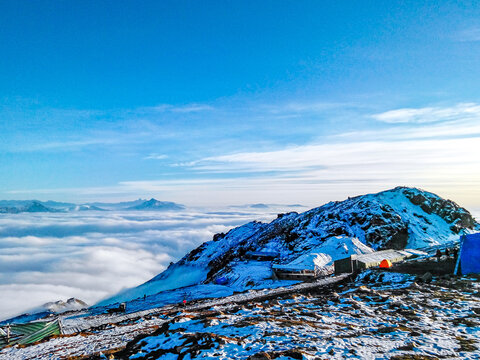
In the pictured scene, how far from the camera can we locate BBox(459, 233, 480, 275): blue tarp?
27.5m

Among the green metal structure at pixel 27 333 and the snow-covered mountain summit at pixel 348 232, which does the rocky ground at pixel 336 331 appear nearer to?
the green metal structure at pixel 27 333

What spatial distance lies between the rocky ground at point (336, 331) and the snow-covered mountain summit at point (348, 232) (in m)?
35.8

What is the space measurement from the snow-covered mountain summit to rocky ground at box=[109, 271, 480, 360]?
35788 mm

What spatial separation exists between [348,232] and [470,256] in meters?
46.2

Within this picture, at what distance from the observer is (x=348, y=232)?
73.5m

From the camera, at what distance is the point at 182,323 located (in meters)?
14.0

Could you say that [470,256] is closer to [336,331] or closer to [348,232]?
[336,331]

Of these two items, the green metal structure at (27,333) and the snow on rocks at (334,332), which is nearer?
the snow on rocks at (334,332)

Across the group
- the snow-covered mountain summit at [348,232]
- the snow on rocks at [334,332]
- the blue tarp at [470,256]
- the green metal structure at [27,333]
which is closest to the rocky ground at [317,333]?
the snow on rocks at [334,332]

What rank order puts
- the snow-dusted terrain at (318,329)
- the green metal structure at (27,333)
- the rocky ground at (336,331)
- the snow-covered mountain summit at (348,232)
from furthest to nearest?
the snow-covered mountain summit at (348,232) → the green metal structure at (27,333) → the snow-dusted terrain at (318,329) → the rocky ground at (336,331)

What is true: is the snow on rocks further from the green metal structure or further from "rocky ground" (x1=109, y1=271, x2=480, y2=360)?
the green metal structure

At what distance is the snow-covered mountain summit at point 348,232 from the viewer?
63128 mm

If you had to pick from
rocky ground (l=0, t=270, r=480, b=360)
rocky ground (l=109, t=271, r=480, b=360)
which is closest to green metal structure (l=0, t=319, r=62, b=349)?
rocky ground (l=0, t=270, r=480, b=360)

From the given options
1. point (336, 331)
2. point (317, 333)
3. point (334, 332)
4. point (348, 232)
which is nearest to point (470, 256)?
point (336, 331)
